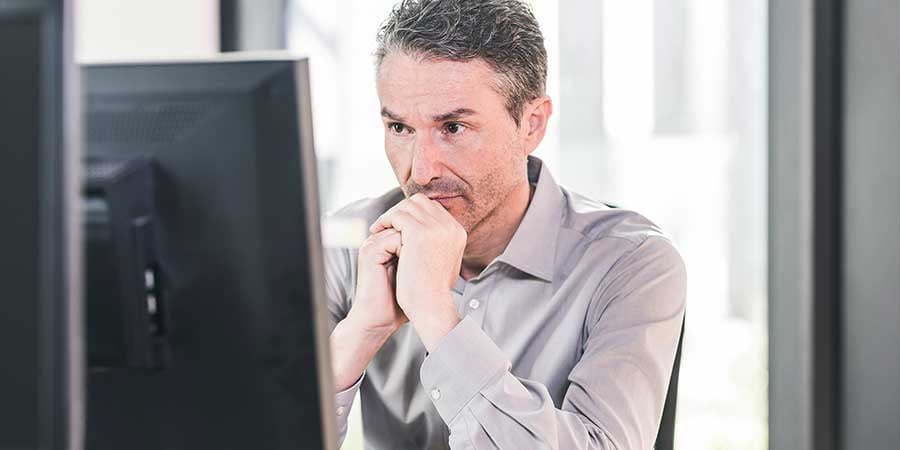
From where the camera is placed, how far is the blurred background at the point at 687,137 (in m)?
2.26

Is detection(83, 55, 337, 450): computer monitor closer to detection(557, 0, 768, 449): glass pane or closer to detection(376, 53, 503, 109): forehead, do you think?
detection(376, 53, 503, 109): forehead

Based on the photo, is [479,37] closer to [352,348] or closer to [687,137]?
[352,348]

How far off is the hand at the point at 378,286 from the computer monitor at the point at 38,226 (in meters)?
0.76

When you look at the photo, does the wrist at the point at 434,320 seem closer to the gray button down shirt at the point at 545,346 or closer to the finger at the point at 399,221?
the gray button down shirt at the point at 545,346

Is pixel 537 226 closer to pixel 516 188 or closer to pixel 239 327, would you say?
pixel 516 188

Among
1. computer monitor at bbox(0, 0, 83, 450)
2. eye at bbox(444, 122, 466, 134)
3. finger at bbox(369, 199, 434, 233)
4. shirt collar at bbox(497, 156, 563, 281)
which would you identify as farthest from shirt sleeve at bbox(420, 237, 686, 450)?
computer monitor at bbox(0, 0, 83, 450)

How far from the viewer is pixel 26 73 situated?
2.46 feet

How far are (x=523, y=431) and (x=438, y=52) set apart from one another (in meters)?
0.62

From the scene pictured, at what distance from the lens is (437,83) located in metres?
1.56

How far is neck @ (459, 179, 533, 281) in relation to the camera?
1703mm

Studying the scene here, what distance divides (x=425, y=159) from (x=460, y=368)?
39 cm

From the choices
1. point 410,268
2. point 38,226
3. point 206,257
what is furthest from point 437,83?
point 38,226

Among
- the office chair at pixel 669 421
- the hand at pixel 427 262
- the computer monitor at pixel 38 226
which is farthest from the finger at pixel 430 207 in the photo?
the computer monitor at pixel 38 226

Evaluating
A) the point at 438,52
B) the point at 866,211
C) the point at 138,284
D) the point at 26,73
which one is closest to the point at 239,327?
the point at 138,284
